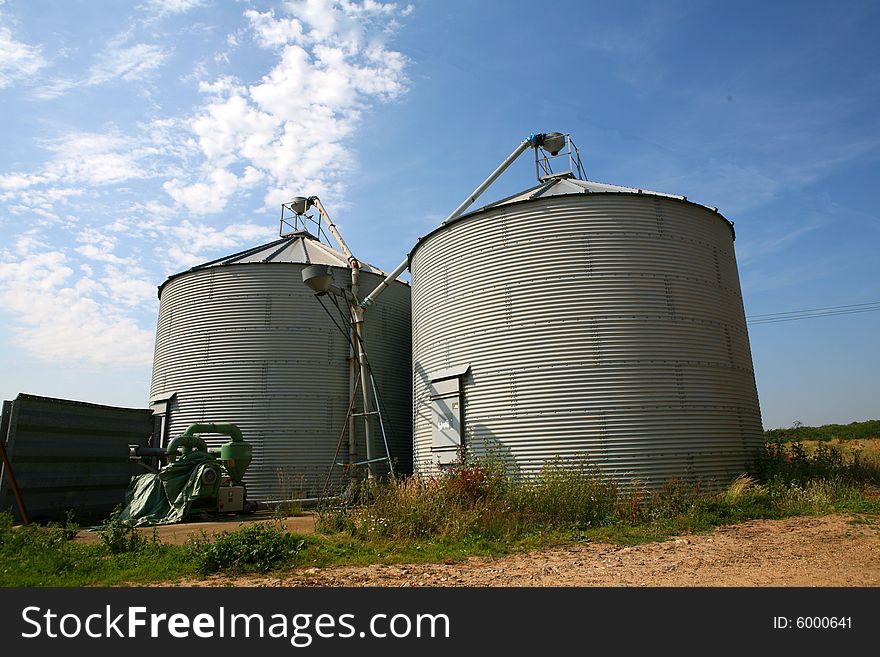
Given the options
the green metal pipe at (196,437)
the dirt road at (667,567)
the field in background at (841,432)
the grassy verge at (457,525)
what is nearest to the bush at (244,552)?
the grassy verge at (457,525)

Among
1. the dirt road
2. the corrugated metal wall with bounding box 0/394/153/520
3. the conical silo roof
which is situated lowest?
the dirt road

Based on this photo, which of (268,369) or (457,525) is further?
(268,369)

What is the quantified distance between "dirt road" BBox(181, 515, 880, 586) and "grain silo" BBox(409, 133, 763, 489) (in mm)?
3631

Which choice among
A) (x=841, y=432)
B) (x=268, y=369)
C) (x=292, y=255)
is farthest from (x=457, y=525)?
(x=841, y=432)

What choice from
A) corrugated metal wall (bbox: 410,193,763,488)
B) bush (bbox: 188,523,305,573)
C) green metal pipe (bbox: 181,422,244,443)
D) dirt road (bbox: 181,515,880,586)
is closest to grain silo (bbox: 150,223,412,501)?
green metal pipe (bbox: 181,422,244,443)

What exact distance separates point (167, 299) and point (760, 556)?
2058 centimetres

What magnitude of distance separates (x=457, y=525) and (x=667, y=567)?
3775 millimetres

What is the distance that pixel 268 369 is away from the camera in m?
19.5

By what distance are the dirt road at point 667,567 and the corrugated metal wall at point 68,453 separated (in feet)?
33.6

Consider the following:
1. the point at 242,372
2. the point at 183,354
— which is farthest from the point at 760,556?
the point at 183,354

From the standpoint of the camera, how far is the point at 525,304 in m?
14.5

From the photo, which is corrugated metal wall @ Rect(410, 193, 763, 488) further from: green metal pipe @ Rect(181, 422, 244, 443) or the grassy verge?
green metal pipe @ Rect(181, 422, 244, 443)

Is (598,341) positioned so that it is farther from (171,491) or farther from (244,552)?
(171,491)

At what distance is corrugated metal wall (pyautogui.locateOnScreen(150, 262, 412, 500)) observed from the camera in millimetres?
19047
